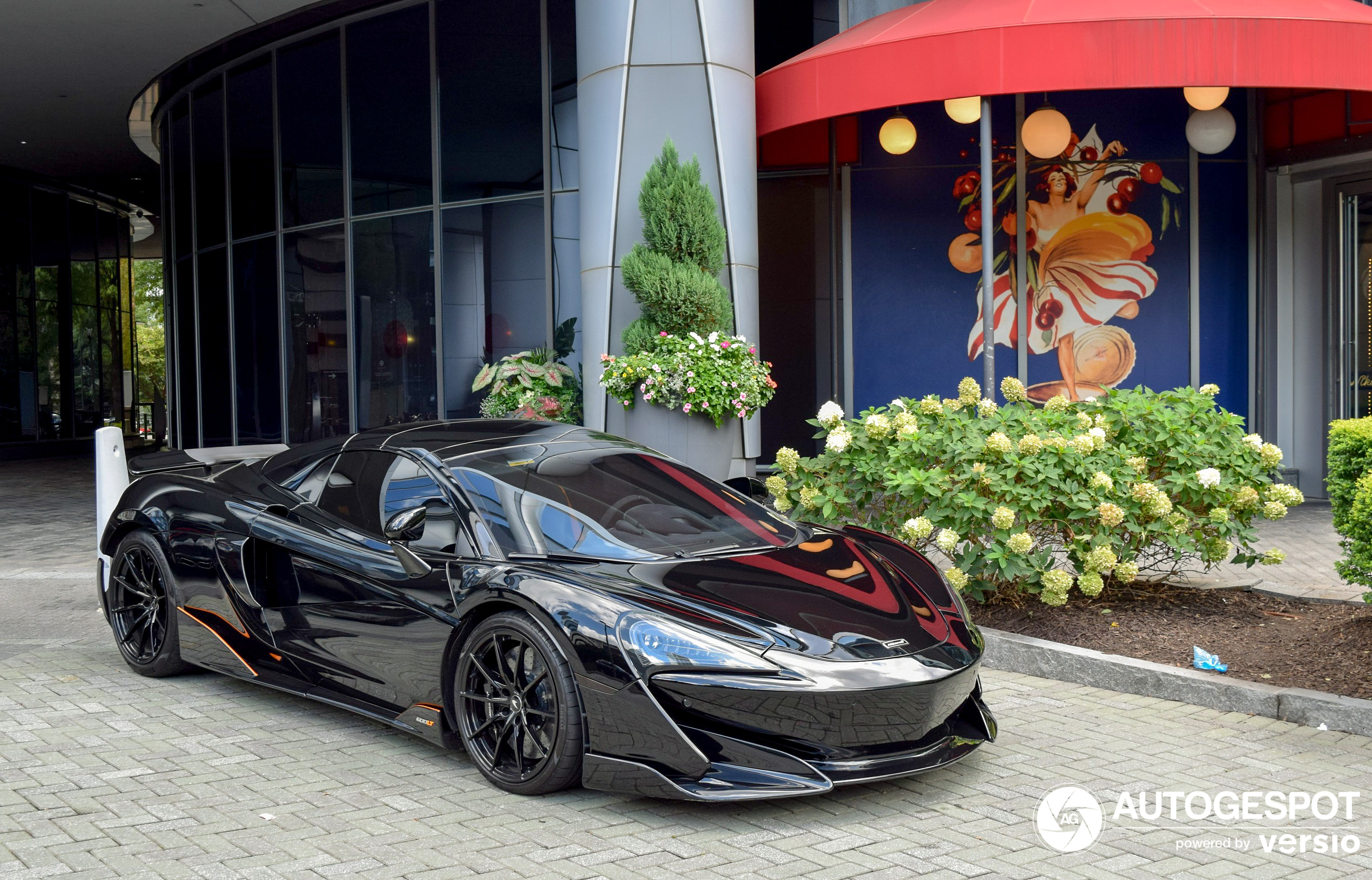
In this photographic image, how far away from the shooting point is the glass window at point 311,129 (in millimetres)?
15070

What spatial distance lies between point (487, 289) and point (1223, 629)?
30.4 ft

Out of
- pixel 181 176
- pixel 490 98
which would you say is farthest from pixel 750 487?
pixel 181 176

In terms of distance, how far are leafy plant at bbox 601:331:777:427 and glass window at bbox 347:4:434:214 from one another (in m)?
4.86

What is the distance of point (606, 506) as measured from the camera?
15.6 feet

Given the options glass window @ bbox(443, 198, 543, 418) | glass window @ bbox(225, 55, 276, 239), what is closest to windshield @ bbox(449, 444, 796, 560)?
glass window @ bbox(443, 198, 543, 418)

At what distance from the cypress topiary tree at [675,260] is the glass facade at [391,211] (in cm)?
248

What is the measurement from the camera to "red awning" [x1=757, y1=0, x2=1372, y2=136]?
9.28m

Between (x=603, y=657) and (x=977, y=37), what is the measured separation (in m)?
7.40

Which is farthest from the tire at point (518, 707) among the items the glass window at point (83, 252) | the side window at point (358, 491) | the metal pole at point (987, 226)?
the glass window at point (83, 252)

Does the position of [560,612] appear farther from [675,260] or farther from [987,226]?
[675,260]

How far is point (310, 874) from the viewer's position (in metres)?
3.49

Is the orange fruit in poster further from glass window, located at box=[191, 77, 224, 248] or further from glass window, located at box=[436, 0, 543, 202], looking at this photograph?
glass window, located at box=[191, 77, 224, 248]

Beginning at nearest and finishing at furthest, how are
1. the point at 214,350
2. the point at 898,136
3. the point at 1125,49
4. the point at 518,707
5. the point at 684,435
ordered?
the point at 518,707 < the point at 1125,49 < the point at 684,435 < the point at 898,136 < the point at 214,350

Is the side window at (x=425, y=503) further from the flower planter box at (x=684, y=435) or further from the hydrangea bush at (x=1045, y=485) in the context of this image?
the flower planter box at (x=684, y=435)
